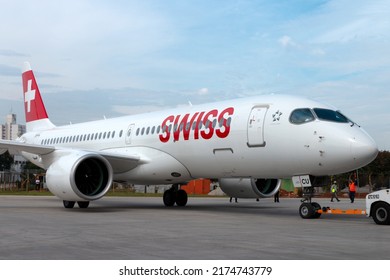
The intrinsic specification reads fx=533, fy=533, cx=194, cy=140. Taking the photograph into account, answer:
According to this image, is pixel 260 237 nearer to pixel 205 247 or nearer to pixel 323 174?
pixel 205 247

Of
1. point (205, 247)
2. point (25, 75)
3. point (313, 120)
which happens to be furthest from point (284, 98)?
point (25, 75)

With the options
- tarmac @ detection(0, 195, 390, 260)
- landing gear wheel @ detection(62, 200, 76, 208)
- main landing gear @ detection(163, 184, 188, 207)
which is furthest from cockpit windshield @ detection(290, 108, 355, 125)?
landing gear wheel @ detection(62, 200, 76, 208)

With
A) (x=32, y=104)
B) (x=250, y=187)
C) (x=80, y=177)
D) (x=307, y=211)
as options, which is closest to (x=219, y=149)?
(x=250, y=187)

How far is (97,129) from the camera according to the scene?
2286cm

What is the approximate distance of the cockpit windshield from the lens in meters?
14.5

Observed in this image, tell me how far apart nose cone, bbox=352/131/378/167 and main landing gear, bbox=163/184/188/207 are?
9468mm

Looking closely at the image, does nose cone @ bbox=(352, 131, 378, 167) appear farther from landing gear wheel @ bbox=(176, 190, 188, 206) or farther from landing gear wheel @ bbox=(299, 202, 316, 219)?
Answer: landing gear wheel @ bbox=(176, 190, 188, 206)

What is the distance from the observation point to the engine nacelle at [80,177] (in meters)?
17.0

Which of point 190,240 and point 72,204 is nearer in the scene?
point 190,240

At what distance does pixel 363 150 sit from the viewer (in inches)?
535

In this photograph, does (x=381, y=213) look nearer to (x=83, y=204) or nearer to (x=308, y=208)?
(x=308, y=208)

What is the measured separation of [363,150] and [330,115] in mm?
1520

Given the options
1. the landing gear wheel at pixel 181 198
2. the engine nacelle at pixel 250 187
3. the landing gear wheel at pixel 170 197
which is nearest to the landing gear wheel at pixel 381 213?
the engine nacelle at pixel 250 187

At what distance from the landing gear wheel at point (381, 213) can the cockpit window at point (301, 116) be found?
2.98 meters
